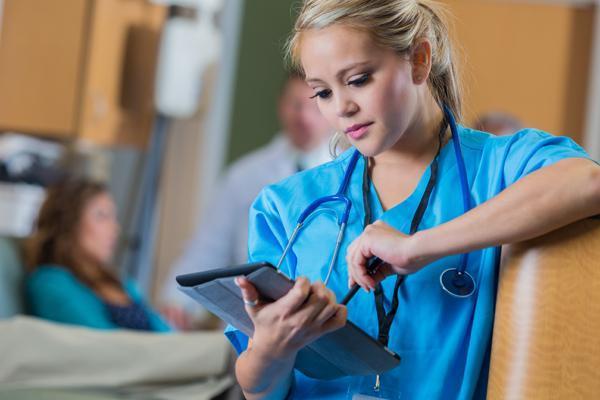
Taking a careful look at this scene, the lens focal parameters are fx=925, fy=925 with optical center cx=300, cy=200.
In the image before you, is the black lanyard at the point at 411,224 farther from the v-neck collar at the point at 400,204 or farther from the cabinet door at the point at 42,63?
the cabinet door at the point at 42,63

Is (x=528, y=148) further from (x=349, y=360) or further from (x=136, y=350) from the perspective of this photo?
(x=136, y=350)

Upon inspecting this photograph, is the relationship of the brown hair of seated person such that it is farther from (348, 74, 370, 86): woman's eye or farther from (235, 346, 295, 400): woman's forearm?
(348, 74, 370, 86): woman's eye

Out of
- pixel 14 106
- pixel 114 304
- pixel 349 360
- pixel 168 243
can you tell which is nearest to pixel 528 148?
pixel 349 360

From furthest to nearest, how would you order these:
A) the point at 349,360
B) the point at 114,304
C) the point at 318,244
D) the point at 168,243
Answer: the point at 168,243, the point at 114,304, the point at 318,244, the point at 349,360

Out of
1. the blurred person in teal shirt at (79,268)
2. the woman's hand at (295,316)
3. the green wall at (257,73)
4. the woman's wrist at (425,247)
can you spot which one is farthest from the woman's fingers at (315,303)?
the green wall at (257,73)

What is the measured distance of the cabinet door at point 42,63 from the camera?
346 centimetres

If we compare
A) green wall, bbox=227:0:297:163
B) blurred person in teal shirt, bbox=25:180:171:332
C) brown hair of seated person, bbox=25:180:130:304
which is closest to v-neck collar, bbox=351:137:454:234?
blurred person in teal shirt, bbox=25:180:171:332

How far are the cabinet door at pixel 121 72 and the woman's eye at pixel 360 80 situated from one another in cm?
268

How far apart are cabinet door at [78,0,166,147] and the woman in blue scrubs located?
101 inches

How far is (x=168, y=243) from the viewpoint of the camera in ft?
14.0

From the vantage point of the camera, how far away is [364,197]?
1.18 m

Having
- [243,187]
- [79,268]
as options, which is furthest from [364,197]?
[243,187]

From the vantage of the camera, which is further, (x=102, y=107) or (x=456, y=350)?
(x=102, y=107)

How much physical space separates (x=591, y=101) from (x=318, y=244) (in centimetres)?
343
